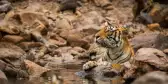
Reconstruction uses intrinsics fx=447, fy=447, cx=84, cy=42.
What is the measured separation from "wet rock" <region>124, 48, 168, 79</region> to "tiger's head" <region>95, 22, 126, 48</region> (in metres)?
0.86

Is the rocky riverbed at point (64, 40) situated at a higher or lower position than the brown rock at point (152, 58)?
lower

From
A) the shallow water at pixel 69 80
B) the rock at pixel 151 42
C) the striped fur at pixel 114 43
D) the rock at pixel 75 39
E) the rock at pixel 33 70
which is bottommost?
the rock at pixel 75 39

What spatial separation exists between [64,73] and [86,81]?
3.62 ft

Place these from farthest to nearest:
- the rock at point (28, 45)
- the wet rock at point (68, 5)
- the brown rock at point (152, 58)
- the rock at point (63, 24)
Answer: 1. the wet rock at point (68, 5)
2. the rock at point (63, 24)
3. the rock at point (28, 45)
4. the brown rock at point (152, 58)

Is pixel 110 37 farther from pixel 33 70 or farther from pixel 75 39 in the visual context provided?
pixel 75 39

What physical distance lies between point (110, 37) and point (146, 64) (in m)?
1.24

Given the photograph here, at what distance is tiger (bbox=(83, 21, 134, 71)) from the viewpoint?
7523 millimetres

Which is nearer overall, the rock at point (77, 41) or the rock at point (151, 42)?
the rock at point (151, 42)

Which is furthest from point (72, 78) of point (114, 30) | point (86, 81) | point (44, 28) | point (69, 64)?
point (44, 28)

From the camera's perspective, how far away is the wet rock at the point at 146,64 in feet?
21.1

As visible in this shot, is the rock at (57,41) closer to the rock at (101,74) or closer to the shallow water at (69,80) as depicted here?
the rock at (101,74)

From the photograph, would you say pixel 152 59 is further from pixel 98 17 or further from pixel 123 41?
pixel 98 17

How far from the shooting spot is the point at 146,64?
6.48m

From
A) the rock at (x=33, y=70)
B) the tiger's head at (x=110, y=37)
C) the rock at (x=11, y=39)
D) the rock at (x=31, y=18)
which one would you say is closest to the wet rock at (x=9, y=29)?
the rock at (x=11, y=39)
